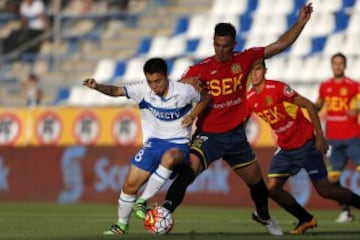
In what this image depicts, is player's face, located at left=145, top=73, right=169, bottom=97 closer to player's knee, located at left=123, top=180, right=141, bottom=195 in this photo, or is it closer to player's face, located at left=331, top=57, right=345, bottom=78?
player's knee, located at left=123, top=180, right=141, bottom=195

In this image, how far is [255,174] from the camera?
13703 mm

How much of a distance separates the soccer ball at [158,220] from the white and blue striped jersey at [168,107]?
3.58ft

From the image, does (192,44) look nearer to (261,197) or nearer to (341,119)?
(341,119)

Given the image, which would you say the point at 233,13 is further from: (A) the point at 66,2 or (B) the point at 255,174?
(B) the point at 255,174

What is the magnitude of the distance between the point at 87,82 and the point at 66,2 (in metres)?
20.2

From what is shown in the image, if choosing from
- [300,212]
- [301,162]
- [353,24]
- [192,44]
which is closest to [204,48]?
[192,44]

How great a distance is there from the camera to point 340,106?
62.4 ft

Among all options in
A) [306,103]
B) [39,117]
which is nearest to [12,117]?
[39,117]

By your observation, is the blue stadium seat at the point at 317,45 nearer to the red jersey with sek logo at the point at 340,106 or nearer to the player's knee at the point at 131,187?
the red jersey with sek logo at the point at 340,106

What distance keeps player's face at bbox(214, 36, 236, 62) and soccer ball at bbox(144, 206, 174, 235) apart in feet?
5.85

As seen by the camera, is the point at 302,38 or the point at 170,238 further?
the point at 302,38

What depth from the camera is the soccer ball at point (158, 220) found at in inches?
503

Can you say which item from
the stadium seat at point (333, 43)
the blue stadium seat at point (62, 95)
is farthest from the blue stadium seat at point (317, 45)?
the blue stadium seat at point (62, 95)

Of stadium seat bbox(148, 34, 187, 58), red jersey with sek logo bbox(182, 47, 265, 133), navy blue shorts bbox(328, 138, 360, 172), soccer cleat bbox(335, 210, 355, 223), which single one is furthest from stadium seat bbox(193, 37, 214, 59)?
red jersey with sek logo bbox(182, 47, 265, 133)
